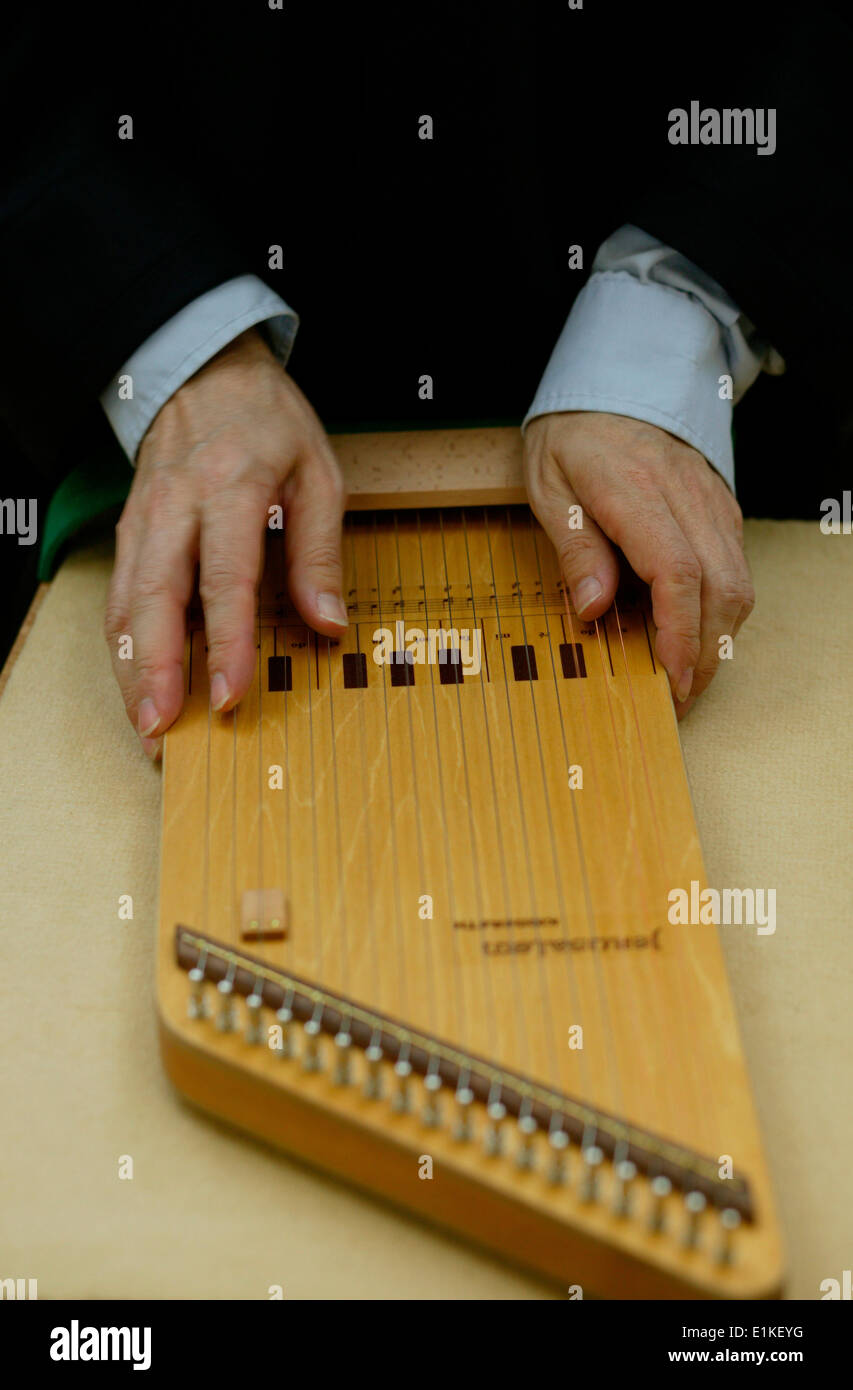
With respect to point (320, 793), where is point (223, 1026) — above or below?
below

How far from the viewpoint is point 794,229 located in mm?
1276

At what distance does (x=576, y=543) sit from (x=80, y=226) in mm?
608

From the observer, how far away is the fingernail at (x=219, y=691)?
1089mm

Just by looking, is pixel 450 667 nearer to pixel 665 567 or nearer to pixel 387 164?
pixel 665 567

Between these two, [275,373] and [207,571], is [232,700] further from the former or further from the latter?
[275,373]

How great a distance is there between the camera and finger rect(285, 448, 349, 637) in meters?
1.15

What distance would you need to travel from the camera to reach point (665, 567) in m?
1.15

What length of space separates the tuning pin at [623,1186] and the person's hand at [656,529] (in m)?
0.49

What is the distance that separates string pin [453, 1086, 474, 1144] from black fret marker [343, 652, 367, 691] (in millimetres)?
411

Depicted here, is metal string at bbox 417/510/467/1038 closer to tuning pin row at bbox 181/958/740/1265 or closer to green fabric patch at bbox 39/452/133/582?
tuning pin row at bbox 181/958/740/1265

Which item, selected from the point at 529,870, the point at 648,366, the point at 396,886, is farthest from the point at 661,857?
the point at 648,366

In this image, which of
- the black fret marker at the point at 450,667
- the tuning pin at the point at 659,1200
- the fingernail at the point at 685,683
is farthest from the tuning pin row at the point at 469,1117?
the fingernail at the point at 685,683

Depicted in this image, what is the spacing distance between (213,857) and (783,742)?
1.92ft

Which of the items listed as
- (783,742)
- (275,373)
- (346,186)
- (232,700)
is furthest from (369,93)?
(783,742)
